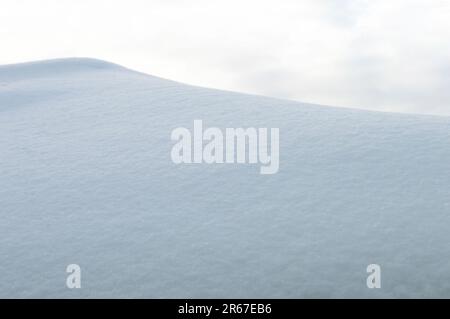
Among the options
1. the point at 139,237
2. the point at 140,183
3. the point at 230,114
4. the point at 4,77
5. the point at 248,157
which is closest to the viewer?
the point at 139,237

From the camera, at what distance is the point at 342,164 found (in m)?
4.26

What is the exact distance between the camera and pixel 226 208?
3.60m

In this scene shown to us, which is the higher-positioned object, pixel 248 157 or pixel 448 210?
pixel 248 157

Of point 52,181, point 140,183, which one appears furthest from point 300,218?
point 52,181

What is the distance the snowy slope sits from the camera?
9.05ft

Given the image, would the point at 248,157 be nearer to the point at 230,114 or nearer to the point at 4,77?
the point at 230,114

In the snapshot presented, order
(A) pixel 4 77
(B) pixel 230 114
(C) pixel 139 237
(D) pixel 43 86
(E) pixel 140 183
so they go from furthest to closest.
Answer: (A) pixel 4 77, (D) pixel 43 86, (B) pixel 230 114, (E) pixel 140 183, (C) pixel 139 237

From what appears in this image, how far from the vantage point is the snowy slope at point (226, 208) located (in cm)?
276

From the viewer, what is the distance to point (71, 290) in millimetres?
2723

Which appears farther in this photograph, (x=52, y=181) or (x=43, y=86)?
(x=43, y=86)

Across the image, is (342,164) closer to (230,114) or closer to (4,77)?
(230,114)

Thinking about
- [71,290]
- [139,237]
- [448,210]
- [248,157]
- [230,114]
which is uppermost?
[230,114]

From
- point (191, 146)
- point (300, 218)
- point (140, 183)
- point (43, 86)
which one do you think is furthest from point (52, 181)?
point (43, 86)

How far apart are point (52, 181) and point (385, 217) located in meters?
2.73
